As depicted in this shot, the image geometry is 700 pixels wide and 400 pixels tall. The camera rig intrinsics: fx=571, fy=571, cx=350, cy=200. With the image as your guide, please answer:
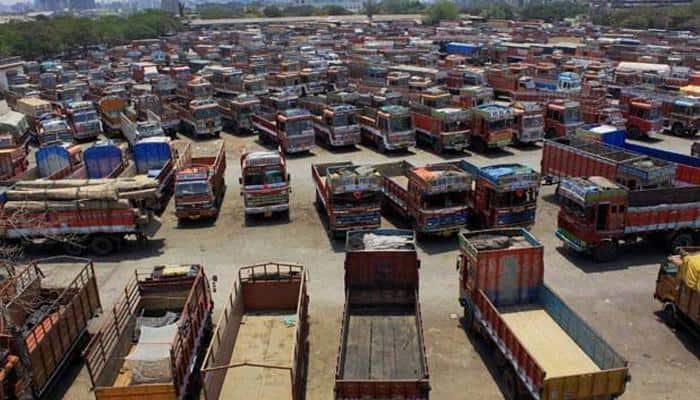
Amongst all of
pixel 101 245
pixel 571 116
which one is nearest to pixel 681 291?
pixel 101 245

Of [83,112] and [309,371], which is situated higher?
[83,112]

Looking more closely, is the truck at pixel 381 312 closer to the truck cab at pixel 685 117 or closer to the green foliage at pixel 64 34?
the truck cab at pixel 685 117

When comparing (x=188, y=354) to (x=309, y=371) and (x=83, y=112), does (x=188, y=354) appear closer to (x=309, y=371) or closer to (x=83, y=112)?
(x=309, y=371)

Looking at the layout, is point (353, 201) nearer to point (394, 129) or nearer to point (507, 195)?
point (507, 195)

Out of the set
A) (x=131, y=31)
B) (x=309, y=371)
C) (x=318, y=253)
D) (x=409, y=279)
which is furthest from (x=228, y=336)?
(x=131, y=31)

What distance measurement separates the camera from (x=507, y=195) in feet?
70.1

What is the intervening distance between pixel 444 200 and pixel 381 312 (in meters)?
7.73

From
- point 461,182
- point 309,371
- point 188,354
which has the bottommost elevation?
point 309,371

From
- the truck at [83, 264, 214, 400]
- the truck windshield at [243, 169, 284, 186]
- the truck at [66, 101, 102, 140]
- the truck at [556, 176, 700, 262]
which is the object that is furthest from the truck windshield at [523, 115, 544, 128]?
the truck at [66, 101, 102, 140]

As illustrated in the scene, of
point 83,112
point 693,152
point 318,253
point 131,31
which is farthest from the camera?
point 131,31

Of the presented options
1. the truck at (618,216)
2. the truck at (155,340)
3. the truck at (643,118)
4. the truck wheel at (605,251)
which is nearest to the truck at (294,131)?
the truck at (618,216)

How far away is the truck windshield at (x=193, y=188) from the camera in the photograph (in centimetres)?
2439

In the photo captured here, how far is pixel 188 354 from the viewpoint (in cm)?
1326

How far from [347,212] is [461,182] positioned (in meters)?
4.49
